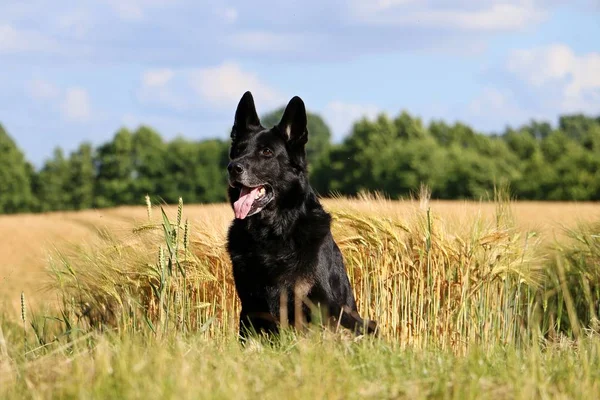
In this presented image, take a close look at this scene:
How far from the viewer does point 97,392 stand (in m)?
3.47

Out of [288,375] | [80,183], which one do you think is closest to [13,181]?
[80,183]

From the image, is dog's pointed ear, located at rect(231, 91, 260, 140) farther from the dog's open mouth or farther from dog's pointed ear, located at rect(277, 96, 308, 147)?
the dog's open mouth

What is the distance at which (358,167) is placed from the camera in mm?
67062

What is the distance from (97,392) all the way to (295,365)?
92 cm

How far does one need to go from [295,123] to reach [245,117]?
45 cm

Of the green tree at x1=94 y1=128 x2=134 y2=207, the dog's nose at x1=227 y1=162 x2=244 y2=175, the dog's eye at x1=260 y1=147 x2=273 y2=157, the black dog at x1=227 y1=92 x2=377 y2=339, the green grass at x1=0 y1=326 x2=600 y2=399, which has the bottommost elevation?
the green grass at x1=0 y1=326 x2=600 y2=399

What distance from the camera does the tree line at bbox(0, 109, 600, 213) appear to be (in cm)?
6050

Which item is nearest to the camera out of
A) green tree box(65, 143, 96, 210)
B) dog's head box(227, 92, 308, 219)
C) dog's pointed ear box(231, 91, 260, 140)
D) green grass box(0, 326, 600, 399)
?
green grass box(0, 326, 600, 399)

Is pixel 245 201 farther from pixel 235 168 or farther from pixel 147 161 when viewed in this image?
pixel 147 161

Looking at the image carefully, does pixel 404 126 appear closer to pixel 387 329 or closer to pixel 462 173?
pixel 462 173

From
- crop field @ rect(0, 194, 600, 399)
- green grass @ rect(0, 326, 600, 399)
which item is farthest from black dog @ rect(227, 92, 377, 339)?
green grass @ rect(0, 326, 600, 399)

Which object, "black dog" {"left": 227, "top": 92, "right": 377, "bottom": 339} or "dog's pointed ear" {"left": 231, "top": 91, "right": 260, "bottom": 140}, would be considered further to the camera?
"dog's pointed ear" {"left": 231, "top": 91, "right": 260, "bottom": 140}

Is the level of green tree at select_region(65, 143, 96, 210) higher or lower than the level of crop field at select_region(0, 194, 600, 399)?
higher

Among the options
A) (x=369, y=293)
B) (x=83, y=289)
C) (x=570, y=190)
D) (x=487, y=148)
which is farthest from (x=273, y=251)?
(x=487, y=148)
